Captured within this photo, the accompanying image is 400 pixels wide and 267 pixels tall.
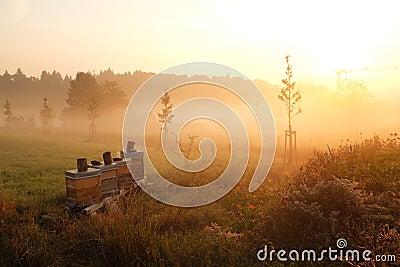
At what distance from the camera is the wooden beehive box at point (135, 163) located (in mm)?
8586

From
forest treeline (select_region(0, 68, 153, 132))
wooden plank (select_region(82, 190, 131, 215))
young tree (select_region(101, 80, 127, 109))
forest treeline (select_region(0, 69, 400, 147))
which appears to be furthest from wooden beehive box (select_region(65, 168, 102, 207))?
young tree (select_region(101, 80, 127, 109))

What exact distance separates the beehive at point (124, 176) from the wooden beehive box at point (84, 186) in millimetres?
957

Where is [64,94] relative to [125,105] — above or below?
above

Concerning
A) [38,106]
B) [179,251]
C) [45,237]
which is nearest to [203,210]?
[179,251]

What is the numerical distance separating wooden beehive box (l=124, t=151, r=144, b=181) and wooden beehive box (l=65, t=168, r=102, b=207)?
4.65 feet

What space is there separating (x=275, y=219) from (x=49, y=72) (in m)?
111

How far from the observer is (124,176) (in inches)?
328

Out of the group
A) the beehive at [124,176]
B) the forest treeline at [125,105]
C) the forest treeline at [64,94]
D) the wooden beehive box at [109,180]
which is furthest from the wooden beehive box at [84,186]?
the forest treeline at [64,94]

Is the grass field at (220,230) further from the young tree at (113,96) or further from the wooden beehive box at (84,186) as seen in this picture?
the young tree at (113,96)

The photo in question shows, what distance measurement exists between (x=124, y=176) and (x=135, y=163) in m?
0.59

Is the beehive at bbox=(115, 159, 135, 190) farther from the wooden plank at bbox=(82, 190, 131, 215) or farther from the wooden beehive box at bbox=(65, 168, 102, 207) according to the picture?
the wooden beehive box at bbox=(65, 168, 102, 207)

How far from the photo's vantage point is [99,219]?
595 centimetres

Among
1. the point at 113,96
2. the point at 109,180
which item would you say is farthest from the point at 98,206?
the point at 113,96

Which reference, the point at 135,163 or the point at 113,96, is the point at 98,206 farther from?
the point at 113,96
